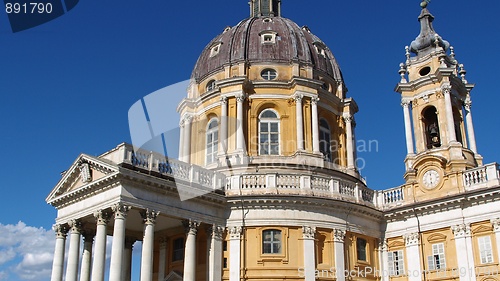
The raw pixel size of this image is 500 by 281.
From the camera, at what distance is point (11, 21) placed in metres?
13.1

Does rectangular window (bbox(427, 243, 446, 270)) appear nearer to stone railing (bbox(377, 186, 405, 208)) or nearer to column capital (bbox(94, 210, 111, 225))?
stone railing (bbox(377, 186, 405, 208))

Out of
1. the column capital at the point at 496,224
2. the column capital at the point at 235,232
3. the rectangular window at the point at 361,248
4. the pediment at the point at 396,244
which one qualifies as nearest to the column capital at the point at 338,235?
the rectangular window at the point at 361,248

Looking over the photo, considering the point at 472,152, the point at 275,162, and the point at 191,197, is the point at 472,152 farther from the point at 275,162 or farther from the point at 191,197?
the point at 191,197

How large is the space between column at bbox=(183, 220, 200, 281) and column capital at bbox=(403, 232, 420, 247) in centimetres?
1070

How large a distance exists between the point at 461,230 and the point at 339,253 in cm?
575

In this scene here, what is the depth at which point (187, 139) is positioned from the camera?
35.4 metres

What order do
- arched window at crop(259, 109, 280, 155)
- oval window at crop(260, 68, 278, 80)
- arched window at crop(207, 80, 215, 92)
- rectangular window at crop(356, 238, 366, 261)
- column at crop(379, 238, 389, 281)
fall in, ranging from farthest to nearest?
arched window at crop(207, 80, 215, 92)
oval window at crop(260, 68, 278, 80)
arched window at crop(259, 109, 280, 155)
column at crop(379, 238, 389, 281)
rectangular window at crop(356, 238, 366, 261)

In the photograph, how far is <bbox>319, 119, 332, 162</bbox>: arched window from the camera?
111 ft

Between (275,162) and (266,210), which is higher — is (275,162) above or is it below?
above

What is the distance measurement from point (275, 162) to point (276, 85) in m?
5.10

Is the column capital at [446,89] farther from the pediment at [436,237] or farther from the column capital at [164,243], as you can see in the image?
the column capital at [164,243]

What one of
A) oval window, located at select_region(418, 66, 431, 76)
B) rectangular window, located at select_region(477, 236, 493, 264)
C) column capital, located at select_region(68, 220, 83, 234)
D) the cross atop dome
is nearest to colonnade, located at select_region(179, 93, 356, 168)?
oval window, located at select_region(418, 66, 431, 76)

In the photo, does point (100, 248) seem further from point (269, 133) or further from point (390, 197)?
point (390, 197)

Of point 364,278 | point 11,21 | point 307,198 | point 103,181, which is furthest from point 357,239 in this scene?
point 11,21
